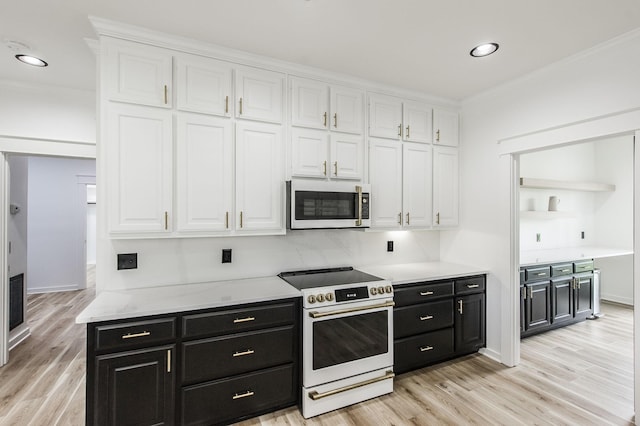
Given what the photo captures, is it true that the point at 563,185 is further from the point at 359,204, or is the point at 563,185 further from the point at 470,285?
the point at 359,204

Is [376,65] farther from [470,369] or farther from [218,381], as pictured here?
[470,369]

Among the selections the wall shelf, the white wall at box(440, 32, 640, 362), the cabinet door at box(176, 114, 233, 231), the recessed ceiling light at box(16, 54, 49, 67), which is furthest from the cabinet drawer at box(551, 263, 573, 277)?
the recessed ceiling light at box(16, 54, 49, 67)

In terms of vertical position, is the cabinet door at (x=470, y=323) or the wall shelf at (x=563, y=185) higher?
the wall shelf at (x=563, y=185)

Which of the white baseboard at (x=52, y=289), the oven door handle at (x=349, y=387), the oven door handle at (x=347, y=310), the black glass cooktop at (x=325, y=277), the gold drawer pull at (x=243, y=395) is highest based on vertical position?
the black glass cooktop at (x=325, y=277)

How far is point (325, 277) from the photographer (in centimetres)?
275

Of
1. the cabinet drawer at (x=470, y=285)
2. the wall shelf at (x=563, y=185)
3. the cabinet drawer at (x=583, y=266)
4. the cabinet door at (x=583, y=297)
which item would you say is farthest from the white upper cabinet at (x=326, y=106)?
the cabinet door at (x=583, y=297)

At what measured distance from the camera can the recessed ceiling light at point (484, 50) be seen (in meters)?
2.31

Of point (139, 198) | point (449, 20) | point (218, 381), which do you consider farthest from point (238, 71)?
point (218, 381)

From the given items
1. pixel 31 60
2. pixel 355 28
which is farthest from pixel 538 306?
pixel 31 60

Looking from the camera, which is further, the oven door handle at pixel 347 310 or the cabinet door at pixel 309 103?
the cabinet door at pixel 309 103

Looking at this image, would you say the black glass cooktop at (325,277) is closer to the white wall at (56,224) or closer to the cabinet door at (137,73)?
the cabinet door at (137,73)

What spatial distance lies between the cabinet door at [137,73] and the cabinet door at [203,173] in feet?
0.73

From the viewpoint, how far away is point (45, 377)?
2777mm

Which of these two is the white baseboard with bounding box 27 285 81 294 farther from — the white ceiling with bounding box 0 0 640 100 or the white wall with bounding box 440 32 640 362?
the white wall with bounding box 440 32 640 362
